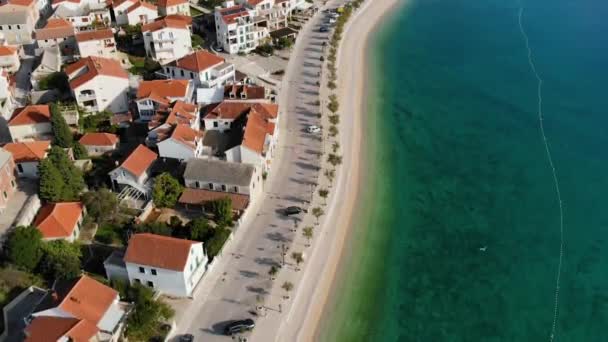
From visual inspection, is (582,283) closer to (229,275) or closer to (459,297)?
(459,297)

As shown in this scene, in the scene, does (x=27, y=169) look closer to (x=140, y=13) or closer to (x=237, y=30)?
(x=237, y=30)

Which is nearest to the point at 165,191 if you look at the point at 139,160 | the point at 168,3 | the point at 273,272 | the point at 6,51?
the point at 139,160

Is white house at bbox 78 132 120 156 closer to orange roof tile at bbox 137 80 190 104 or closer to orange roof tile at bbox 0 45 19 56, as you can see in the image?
orange roof tile at bbox 137 80 190 104

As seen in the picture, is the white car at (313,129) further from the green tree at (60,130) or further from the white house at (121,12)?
the white house at (121,12)

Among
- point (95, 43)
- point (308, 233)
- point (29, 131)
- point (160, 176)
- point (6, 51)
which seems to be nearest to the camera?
point (308, 233)

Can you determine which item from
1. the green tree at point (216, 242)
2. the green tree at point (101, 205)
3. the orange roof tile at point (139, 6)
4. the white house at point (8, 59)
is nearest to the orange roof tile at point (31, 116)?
the green tree at point (101, 205)
